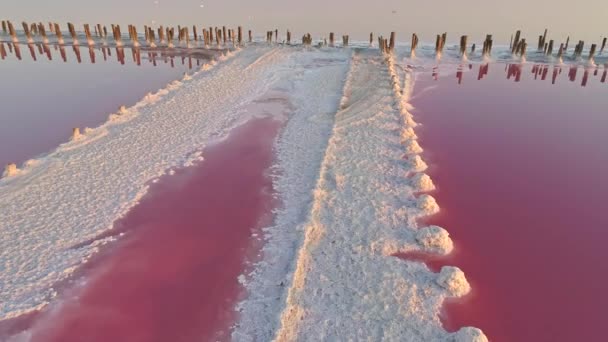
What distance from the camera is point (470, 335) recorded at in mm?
4582

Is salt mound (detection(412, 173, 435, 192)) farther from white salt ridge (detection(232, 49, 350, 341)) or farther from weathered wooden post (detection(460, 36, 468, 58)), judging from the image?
weathered wooden post (detection(460, 36, 468, 58))

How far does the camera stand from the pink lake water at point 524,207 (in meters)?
5.30

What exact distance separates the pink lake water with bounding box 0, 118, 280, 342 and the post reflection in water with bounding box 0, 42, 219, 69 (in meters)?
16.3

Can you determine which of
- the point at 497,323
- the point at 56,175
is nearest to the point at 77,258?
the point at 56,175

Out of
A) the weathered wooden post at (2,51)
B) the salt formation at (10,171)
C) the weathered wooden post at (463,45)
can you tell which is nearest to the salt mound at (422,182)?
the salt formation at (10,171)

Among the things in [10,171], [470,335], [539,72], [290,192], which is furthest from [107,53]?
[470,335]

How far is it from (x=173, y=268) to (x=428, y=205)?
15.3 ft

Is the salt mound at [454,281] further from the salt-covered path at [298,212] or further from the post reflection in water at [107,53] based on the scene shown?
the post reflection in water at [107,53]

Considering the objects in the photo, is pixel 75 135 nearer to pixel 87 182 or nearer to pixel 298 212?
pixel 87 182

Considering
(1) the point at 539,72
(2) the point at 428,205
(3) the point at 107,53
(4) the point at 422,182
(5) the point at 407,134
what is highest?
(1) the point at 539,72

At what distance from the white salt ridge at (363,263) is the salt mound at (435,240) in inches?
5.1

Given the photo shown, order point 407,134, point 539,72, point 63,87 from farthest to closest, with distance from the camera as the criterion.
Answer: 1. point 539,72
2. point 63,87
3. point 407,134

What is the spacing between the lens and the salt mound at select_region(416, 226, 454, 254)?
252 inches

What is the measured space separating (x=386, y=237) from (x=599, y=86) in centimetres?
1803
